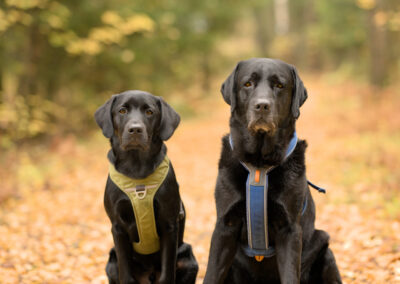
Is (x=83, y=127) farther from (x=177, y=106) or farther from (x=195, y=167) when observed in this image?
(x=177, y=106)

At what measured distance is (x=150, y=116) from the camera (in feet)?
12.8

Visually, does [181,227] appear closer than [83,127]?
Yes

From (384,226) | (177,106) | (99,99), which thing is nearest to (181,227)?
(384,226)

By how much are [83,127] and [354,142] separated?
275 inches

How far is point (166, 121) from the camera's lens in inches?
154

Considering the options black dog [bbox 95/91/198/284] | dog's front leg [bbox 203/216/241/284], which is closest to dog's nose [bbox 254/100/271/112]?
dog's front leg [bbox 203/216/241/284]

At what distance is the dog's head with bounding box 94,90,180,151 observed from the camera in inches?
152

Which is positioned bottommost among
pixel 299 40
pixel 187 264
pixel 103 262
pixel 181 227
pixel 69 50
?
pixel 103 262

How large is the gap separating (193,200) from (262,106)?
4886 millimetres

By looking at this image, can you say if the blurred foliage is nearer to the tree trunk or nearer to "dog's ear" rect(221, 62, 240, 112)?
the tree trunk

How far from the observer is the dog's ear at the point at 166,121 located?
12.8 feet

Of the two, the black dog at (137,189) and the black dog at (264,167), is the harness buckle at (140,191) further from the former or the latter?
the black dog at (264,167)

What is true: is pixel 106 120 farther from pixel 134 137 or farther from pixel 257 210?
pixel 257 210

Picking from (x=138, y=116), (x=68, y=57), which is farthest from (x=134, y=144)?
(x=68, y=57)
